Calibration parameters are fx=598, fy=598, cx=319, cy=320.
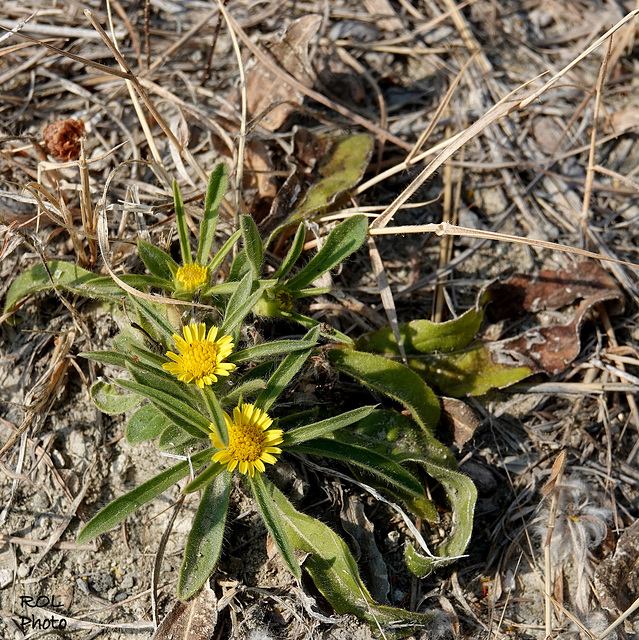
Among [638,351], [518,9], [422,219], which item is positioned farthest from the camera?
[518,9]

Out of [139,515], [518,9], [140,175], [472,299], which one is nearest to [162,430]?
[139,515]

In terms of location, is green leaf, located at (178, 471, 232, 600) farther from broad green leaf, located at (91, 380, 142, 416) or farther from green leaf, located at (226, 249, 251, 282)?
green leaf, located at (226, 249, 251, 282)

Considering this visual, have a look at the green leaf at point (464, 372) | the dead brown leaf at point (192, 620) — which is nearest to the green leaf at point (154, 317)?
the dead brown leaf at point (192, 620)

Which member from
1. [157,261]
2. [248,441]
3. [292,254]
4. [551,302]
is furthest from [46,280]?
[551,302]

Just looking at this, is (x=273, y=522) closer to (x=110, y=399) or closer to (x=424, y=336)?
(x=110, y=399)

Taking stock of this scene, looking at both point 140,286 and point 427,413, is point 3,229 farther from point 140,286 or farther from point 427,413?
point 427,413
